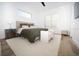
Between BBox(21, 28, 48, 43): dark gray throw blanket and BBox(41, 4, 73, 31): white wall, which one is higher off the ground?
BBox(41, 4, 73, 31): white wall

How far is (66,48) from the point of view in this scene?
152cm

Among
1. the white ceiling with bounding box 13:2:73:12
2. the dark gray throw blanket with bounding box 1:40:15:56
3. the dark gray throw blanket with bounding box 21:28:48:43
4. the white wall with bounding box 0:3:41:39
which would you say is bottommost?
the dark gray throw blanket with bounding box 1:40:15:56

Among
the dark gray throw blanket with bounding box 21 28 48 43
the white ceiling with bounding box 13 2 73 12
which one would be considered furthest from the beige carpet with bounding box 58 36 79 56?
the white ceiling with bounding box 13 2 73 12

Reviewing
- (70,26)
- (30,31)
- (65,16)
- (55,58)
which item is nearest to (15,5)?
(30,31)

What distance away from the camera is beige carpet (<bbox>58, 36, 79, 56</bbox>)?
1521mm

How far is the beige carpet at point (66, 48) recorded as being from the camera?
1521mm

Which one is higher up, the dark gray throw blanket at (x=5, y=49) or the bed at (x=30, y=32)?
the bed at (x=30, y=32)

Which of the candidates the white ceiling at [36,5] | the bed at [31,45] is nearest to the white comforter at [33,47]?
the bed at [31,45]

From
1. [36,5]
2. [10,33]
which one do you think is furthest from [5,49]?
[36,5]

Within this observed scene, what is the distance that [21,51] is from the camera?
5.07ft

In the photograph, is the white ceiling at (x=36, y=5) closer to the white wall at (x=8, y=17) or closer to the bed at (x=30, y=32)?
the white wall at (x=8, y=17)

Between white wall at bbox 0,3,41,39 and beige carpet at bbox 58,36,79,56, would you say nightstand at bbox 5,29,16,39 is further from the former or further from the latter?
beige carpet at bbox 58,36,79,56

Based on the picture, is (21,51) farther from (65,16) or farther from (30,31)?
(65,16)

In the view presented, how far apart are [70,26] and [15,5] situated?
0.80 metres
